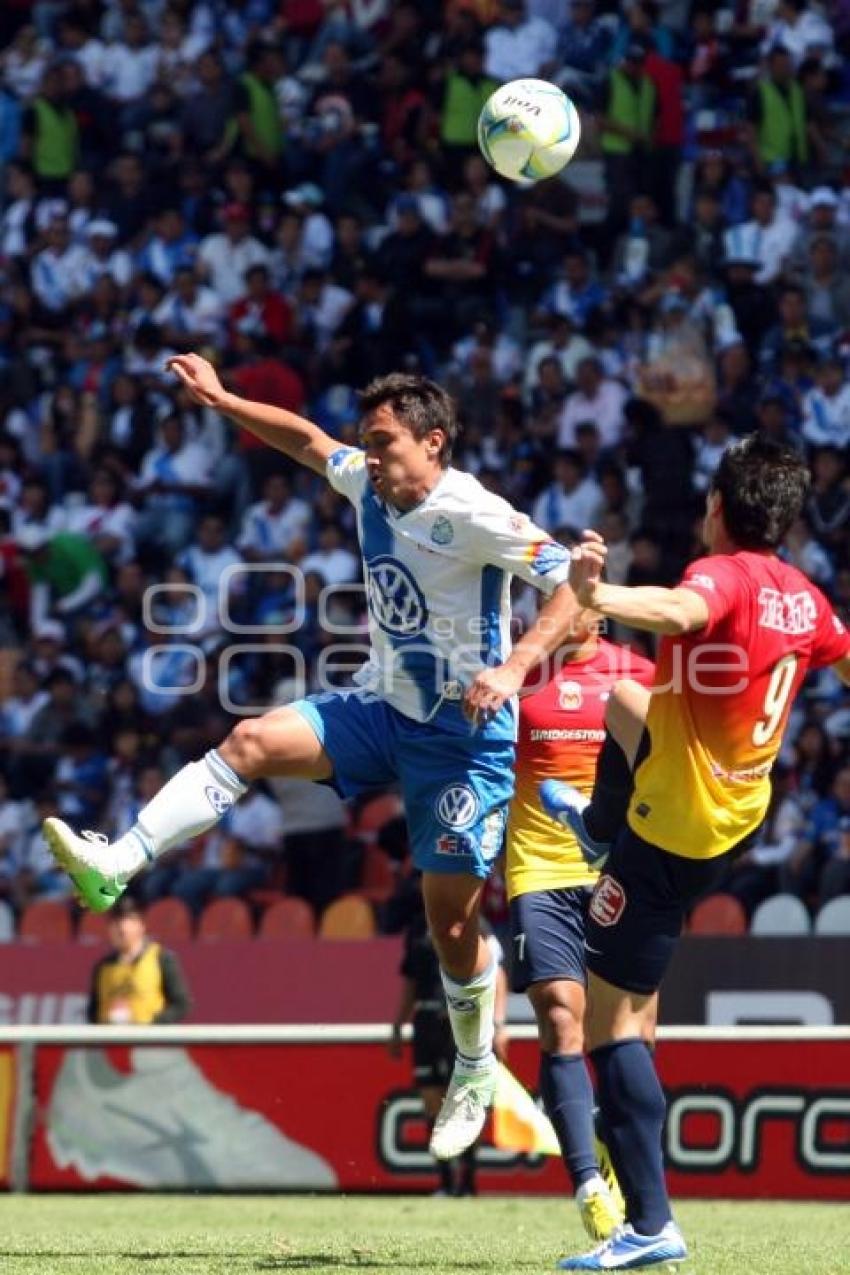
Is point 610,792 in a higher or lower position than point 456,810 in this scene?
higher

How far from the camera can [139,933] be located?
15.2 m

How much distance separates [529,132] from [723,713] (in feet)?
13.8

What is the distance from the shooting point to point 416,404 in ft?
28.2

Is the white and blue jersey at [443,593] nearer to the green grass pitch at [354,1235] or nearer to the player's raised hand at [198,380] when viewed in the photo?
the player's raised hand at [198,380]

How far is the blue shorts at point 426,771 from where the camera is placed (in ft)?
28.0

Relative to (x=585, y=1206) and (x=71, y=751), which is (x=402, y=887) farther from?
(x=585, y=1206)

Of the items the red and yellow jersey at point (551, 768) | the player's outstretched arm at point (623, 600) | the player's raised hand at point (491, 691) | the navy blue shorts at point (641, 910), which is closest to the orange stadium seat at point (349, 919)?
the red and yellow jersey at point (551, 768)

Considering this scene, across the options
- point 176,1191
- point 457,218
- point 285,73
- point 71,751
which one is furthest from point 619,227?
point 176,1191

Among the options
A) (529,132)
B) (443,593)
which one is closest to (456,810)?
(443,593)

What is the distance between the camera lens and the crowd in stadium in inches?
701

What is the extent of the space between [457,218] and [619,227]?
4.56 feet

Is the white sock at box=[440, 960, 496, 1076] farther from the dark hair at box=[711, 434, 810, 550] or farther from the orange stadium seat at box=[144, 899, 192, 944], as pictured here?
the orange stadium seat at box=[144, 899, 192, 944]

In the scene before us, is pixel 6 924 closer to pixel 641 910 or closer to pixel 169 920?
pixel 169 920

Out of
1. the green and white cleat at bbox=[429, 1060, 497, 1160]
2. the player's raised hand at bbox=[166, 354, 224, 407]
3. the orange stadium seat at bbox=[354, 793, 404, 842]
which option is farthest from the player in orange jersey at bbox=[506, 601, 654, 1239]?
the orange stadium seat at bbox=[354, 793, 404, 842]
